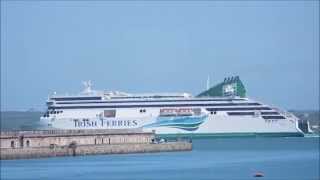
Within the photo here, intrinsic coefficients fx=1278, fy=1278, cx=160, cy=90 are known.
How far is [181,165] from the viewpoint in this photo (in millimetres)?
73188

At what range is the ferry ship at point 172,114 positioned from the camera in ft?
349

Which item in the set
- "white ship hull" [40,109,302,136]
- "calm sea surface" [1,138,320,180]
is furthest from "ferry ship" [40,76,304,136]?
"calm sea surface" [1,138,320,180]

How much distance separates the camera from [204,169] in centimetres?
7006

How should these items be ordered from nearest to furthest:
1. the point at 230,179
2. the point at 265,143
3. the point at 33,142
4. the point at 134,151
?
the point at 230,179 < the point at 33,142 < the point at 134,151 < the point at 265,143

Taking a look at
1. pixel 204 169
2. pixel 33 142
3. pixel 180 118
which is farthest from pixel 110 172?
pixel 180 118

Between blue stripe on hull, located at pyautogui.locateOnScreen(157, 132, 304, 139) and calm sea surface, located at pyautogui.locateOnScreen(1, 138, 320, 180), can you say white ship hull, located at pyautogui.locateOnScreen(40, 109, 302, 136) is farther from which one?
calm sea surface, located at pyautogui.locateOnScreen(1, 138, 320, 180)

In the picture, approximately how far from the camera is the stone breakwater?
7688 centimetres

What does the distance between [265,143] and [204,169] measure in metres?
36.1

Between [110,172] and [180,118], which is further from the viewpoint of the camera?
[180,118]

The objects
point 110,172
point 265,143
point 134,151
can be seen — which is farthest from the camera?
point 265,143

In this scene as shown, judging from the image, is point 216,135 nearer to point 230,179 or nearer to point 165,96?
point 165,96

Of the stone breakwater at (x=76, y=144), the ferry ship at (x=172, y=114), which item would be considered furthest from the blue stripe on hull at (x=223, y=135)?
the stone breakwater at (x=76, y=144)

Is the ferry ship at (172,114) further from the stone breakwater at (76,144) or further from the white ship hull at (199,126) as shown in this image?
the stone breakwater at (76,144)

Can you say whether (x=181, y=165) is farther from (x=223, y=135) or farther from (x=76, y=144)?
(x=223, y=135)
